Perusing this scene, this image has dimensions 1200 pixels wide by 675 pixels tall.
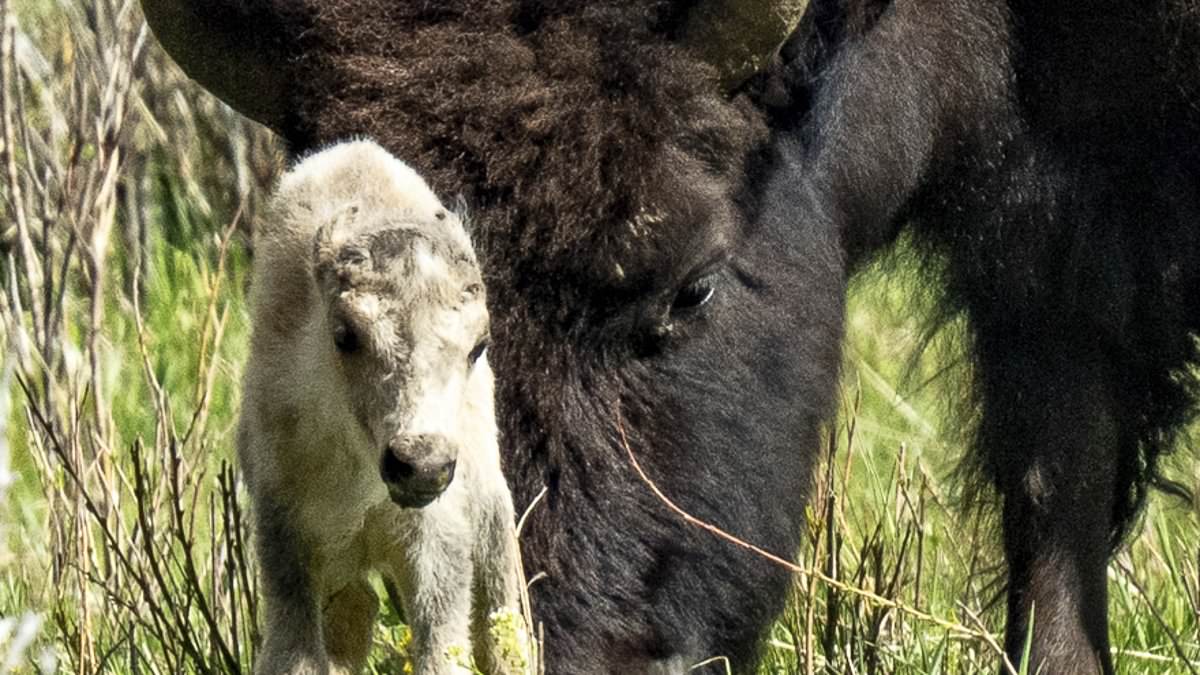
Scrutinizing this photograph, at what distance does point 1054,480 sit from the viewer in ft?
16.9

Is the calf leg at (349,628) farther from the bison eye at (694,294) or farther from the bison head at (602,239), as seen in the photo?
the bison eye at (694,294)

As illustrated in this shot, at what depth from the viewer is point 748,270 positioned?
4.31 meters

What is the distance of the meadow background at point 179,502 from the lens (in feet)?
14.4

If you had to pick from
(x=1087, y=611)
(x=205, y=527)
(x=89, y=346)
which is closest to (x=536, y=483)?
(x=89, y=346)

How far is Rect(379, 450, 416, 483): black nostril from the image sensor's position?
2.46m

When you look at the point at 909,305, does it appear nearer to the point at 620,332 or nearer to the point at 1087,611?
the point at 1087,611

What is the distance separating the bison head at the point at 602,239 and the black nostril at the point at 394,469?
3.89 ft

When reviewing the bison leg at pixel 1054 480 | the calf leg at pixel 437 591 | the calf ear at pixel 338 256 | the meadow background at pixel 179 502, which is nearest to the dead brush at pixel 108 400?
the meadow background at pixel 179 502

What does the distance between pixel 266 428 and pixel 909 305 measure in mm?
2703

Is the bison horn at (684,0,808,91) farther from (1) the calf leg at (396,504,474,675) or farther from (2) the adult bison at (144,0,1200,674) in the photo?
(1) the calf leg at (396,504,474,675)

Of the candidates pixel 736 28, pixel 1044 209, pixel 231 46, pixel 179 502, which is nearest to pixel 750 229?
pixel 736 28

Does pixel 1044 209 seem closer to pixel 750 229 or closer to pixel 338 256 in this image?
pixel 750 229

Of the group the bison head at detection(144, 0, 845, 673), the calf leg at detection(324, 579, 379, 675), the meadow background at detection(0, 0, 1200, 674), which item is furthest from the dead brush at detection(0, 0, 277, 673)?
the calf leg at detection(324, 579, 379, 675)

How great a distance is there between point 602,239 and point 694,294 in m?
0.29
